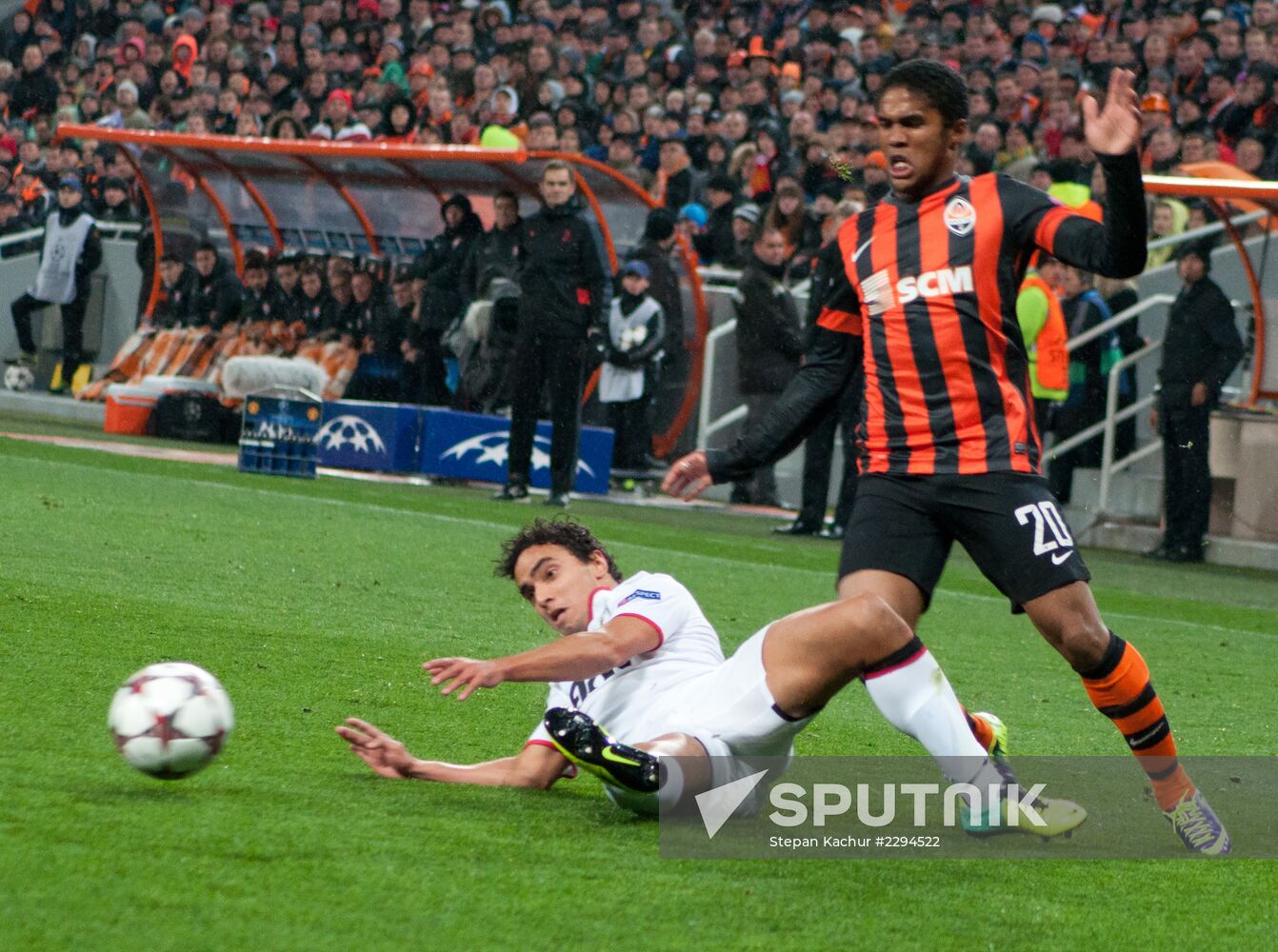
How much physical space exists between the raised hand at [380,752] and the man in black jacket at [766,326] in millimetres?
9163

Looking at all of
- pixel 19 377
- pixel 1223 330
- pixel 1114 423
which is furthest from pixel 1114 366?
pixel 19 377

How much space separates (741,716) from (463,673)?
2.09ft

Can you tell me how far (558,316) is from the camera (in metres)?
12.8

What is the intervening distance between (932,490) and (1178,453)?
28.0 ft

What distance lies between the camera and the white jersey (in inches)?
174

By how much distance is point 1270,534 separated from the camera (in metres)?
Answer: 13.0

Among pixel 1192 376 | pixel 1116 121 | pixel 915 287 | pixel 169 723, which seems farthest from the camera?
pixel 1192 376

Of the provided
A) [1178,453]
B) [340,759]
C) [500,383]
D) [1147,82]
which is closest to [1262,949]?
[340,759]

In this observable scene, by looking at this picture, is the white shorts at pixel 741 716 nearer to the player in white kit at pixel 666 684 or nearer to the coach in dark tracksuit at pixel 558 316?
the player in white kit at pixel 666 684

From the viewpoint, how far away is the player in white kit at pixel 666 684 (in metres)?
3.96

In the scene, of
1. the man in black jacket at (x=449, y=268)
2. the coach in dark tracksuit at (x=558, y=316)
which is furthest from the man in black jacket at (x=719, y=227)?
the coach in dark tracksuit at (x=558, y=316)

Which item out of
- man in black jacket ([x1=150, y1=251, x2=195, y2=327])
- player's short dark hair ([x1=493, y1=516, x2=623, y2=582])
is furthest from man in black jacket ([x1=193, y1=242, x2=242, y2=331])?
player's short dark hair ([x1=493, y1=516, x2=623, y2=582])

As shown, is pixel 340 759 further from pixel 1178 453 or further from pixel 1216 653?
pixel 1178 453

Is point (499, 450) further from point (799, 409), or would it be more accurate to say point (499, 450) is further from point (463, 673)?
point (463, 673)
